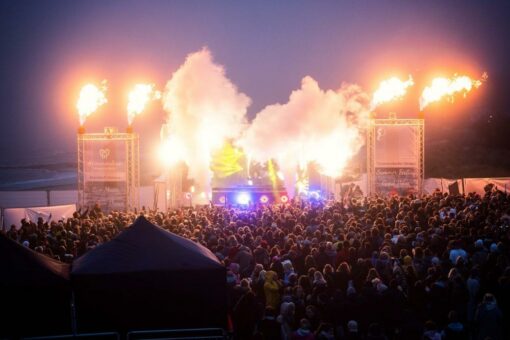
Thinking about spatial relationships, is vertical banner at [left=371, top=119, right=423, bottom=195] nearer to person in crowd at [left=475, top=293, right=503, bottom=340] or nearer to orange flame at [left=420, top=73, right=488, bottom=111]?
orange flame at [left=420, top=73, right=488, bottom=111]

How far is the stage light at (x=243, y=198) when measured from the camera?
26941 mm

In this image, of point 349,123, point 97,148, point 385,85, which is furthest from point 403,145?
point 349,123

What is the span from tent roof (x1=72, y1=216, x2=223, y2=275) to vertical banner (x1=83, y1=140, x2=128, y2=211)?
597 inches

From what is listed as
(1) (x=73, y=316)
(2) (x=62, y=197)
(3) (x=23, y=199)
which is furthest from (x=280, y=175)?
(1) (x=73, y=316)

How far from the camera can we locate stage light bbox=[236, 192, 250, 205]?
88.4 ft

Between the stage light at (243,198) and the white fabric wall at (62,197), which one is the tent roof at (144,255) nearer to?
the stage light at (243,198)

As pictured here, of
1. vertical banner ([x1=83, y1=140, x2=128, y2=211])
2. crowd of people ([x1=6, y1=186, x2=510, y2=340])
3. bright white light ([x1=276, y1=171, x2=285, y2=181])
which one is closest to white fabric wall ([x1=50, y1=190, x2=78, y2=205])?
vertical banner ([x1=83, y1=140, x2=128, y2=211])

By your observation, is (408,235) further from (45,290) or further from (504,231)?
(45,290)

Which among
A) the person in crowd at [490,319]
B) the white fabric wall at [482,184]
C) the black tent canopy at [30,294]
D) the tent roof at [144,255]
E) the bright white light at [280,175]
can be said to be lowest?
the person in crowd at [490,319]

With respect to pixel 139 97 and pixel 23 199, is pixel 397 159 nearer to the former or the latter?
pixel 139 97

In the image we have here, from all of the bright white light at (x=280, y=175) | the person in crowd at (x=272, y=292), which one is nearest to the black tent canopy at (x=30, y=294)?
the person in crowd at (x=272, y=292)

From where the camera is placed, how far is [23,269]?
22.3 ft

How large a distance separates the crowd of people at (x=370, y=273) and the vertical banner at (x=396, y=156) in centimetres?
574

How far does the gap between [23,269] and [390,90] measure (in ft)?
69.5
